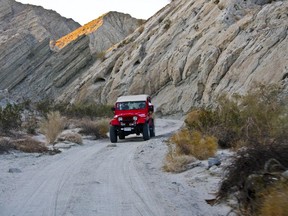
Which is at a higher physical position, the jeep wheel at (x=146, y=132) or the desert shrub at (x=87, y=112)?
the desert shrub at (x=87, y=112)

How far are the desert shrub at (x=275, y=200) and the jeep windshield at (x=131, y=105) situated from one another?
60.2 ft

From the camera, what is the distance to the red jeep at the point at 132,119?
24.0 metres

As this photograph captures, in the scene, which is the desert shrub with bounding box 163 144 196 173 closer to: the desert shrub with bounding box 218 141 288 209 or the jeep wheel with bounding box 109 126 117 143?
the desert shrub with bounding box 218 141 288 209

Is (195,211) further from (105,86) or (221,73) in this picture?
(105,86)

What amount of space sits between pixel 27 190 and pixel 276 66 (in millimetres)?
23116

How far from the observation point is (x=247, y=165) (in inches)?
305

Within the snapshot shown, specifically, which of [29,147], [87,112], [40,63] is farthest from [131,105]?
[40,63]

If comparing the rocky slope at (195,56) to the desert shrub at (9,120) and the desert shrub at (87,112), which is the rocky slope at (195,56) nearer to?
the desert shrub at (87,112)

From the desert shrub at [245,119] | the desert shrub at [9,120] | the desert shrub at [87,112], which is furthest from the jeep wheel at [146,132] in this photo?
the desert shrub at [87,112]

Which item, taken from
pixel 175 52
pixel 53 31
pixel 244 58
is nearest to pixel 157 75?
pixel 175 52

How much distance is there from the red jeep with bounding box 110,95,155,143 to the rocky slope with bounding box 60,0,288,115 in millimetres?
5834

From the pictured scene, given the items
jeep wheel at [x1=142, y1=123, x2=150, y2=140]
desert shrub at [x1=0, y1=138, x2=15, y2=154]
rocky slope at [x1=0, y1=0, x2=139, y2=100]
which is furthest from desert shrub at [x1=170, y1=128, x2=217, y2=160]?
rocky slope at [x1=0, y1=0, x2=139, y2=100]

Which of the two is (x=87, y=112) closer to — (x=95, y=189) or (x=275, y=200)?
(x=95, y=189)

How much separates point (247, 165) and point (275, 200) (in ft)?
5.46
